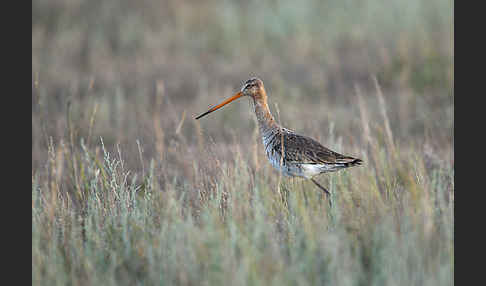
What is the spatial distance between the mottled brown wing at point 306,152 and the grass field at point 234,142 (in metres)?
0.22

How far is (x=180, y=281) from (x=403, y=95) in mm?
6345

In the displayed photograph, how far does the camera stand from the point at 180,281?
346cm

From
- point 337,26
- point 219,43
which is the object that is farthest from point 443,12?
point 219,43

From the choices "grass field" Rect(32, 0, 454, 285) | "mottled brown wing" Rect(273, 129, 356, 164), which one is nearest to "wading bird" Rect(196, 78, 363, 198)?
"mottled brown wing" Rect(273, 129, 356, 164)

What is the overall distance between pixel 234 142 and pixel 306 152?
757mm

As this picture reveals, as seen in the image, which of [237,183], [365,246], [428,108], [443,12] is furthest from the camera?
[443,12]

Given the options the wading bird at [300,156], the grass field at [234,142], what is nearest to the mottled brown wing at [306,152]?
the wading bird at [300,156]

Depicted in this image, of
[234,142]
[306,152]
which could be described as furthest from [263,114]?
[306,152]

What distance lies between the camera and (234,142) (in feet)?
17.3

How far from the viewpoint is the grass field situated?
3562mm

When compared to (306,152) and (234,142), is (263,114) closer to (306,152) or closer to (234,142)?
(234,142)

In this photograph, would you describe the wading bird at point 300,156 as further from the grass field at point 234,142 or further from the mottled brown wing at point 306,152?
the grass field at point 234,142

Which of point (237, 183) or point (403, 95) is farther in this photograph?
point (403, 95)

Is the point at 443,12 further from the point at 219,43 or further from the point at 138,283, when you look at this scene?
the point at 138,283
